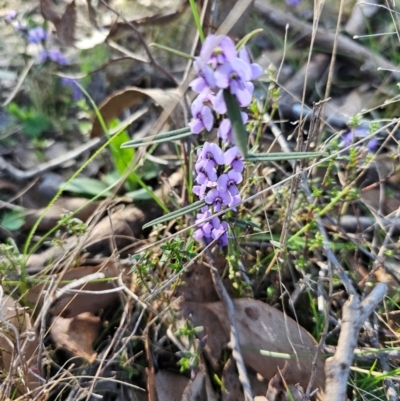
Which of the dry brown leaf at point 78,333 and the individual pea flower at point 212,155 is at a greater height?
the individual pea flower at point 212,155

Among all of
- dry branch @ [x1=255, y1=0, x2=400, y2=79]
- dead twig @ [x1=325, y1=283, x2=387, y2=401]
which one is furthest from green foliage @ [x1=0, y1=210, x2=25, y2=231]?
dry branch @ [x1=255, y1=0, x2=400, y2=79]

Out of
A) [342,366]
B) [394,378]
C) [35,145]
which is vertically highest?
[35,145]

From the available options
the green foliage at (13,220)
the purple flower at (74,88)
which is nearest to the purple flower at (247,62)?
the green foliage at (13,220)

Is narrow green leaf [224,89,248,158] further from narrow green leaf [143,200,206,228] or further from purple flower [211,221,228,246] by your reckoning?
purple flower [211,221,228,246]

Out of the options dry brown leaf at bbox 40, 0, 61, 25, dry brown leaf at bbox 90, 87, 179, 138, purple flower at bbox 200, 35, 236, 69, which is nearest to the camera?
purple flower at bbox 200, 35, 236, 69

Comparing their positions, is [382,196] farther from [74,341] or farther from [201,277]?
[74,341]

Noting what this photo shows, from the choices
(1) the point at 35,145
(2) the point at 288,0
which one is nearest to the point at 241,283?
(1) the point at 35,145

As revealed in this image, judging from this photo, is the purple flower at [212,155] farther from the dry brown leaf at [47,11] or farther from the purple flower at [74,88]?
the purple flower at [74,88]
